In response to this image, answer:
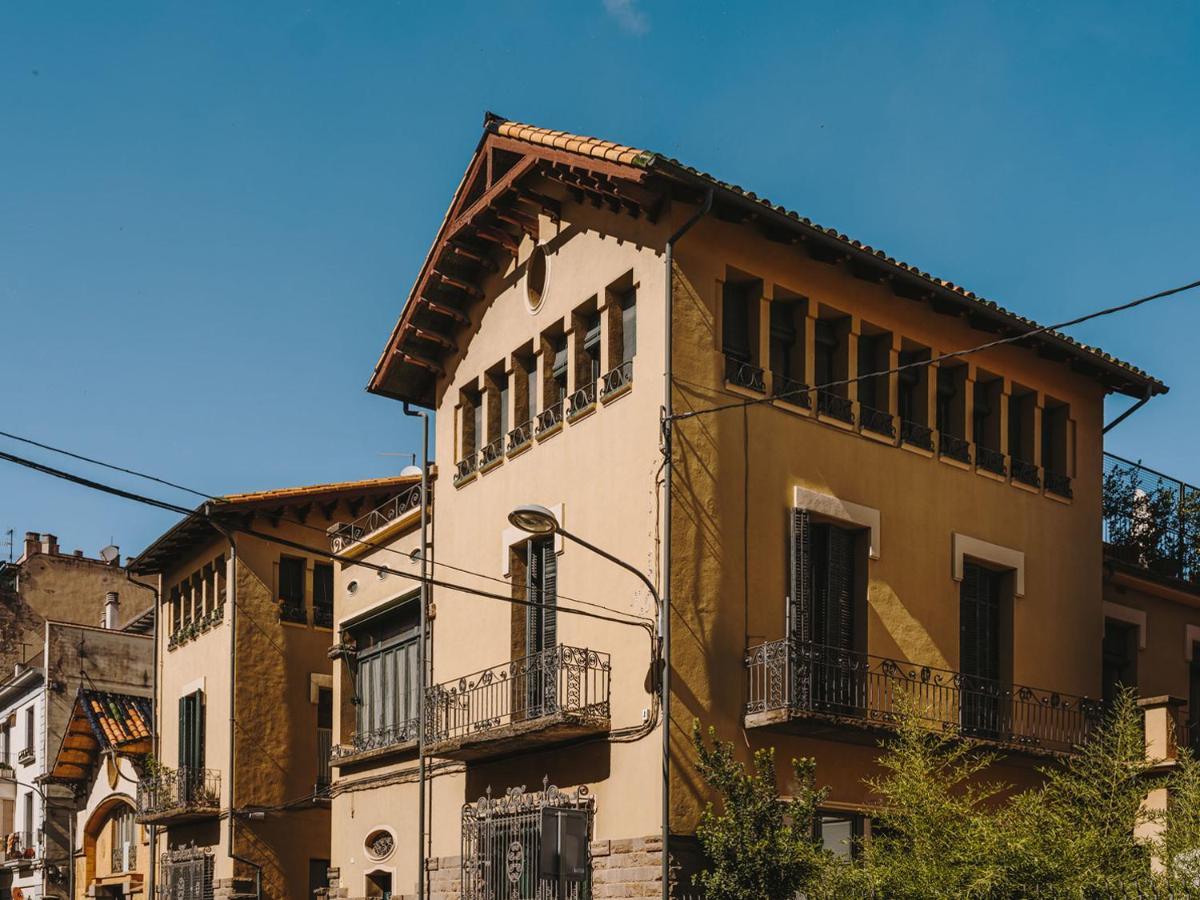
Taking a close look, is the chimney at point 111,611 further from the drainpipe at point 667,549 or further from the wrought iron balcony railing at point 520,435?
the drainpipe at point 667,549

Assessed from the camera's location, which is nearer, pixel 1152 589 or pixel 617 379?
pixel 617 379

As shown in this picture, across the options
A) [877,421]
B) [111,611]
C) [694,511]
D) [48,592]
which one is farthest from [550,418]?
[48,592]

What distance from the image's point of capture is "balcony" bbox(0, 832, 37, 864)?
4544 cm

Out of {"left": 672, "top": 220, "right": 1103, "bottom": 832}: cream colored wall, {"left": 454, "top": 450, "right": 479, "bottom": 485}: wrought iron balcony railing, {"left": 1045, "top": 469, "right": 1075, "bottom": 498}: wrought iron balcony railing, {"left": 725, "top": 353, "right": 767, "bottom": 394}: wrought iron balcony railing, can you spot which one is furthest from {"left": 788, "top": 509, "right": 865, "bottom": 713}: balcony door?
{"left": 454, "top": 450, "right": 479, "bottom": 485}: wrought iron balcony railing

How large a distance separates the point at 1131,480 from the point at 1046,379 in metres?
3.69

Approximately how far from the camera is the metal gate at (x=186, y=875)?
31781 mm

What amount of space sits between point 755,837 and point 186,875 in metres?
18.5

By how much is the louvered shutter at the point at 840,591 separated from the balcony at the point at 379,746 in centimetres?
710

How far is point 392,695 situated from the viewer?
86.0 ft

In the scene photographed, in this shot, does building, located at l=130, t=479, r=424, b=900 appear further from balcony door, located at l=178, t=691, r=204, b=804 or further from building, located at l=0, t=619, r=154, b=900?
building, located at l=0, t=619, r=154, b=900

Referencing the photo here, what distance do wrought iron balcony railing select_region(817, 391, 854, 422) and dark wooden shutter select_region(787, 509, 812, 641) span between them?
1518 millimetres

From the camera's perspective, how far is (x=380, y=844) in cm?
2525

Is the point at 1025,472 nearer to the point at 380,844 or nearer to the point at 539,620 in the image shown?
the point at 539,620

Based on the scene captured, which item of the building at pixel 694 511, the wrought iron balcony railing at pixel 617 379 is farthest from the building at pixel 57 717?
the wrought iron balcony railing at pixel 617 379
